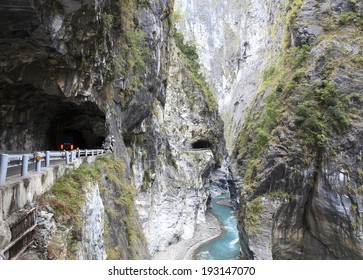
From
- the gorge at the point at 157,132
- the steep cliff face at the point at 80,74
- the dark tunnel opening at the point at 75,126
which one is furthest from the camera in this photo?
the dark tunnel opening at the point at 75,126

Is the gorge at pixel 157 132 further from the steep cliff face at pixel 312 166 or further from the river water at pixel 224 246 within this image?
the river water at pixel 224 246

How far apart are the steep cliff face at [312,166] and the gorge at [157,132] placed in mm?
92

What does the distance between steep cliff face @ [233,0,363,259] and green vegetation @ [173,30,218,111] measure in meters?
21.1

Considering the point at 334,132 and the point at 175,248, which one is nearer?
the point at 334,132

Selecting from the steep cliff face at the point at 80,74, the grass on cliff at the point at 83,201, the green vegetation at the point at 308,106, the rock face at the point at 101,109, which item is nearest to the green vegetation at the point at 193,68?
the rock face at the point at 101,109

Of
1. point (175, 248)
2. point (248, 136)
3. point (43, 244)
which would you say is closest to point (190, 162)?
point (248, 136)

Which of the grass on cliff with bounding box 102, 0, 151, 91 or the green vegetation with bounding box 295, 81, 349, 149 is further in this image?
the green vegetation with bounding box 295, 81, 349, 149

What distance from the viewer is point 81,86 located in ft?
51.2

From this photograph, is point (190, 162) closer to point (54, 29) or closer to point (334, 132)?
point (334, 132)

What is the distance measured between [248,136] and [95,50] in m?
24.2

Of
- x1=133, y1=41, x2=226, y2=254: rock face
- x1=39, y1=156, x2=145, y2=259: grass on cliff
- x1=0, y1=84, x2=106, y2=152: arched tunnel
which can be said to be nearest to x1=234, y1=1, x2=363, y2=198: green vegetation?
x1=133, y1=41, x2=226, y2=254: rock face

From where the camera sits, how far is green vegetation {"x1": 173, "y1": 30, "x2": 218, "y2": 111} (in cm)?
4941

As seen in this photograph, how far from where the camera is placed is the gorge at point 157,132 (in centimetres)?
961

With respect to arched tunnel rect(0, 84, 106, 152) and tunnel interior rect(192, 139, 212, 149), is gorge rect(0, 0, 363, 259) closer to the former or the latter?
arched tunnel rect(0, 84, 106, 152)
